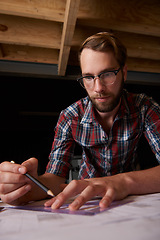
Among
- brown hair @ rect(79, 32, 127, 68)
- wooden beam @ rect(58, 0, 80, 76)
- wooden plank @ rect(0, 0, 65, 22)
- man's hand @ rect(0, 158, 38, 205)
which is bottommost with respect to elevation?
man's hand @ rect(0, 158, 38, 205)

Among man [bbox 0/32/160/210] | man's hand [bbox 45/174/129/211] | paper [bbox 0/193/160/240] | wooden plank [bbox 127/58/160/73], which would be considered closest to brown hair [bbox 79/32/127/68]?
man [bbox 0/32/160/210]

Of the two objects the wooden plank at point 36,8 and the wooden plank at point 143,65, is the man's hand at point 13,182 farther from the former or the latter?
the wooden plank at point 143,65

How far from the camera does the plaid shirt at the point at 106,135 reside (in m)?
1.24

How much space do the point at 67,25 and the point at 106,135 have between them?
3.65ft

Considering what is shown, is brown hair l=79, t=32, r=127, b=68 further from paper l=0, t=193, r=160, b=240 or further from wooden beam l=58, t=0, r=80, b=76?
paper l=0, t=193, r=160, b=240

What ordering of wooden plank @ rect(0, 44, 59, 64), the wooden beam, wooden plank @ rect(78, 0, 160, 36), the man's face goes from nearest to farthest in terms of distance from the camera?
the man's face, the wooden beam, wooden plank @ rect(78, 0, 160, 36), wooden plank @ rect(0, 44, 59, 64)

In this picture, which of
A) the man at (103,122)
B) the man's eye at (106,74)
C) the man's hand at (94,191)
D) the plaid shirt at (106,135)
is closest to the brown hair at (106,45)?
the man at (103,122)

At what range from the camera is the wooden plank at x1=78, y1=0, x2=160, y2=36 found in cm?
165

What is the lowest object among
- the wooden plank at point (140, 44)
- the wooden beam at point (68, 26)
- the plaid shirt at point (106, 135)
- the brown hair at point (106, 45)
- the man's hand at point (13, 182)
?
the man's hand at point (13, 182)

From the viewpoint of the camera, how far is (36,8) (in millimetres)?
1559

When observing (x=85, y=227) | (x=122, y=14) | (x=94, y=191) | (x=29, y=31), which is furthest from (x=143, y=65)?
(x=85, y=227)

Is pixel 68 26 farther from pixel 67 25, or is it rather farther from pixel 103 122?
pixel 103 122

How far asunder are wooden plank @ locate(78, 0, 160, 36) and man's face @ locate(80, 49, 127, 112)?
717 mm

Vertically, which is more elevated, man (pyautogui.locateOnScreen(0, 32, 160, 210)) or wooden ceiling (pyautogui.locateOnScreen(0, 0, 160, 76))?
wooden ceiling (pyautogui.locateOnScreen(0, 0, 160, 76))
